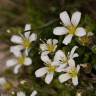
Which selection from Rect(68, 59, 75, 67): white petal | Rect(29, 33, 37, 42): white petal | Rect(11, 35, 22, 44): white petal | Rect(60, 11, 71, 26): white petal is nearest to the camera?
Rect(68, 59, 75, 67): white petal

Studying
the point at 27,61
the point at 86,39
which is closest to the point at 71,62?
the point at 86,39

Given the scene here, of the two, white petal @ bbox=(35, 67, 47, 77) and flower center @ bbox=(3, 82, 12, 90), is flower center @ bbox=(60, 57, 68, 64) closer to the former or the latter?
white petal @ bbox=(35, 67, 47, 77)

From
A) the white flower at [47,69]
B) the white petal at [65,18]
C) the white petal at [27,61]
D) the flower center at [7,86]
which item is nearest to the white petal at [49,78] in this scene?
the white flower at [47,69]

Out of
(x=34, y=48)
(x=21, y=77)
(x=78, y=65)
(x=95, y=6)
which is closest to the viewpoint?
(x=78, y=65)

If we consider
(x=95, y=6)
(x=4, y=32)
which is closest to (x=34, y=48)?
(x=4, y=32)

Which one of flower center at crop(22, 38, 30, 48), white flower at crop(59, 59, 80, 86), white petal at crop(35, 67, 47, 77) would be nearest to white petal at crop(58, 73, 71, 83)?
white flower at crop(59, 59, 80, 86)

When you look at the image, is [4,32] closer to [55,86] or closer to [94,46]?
[55,86]

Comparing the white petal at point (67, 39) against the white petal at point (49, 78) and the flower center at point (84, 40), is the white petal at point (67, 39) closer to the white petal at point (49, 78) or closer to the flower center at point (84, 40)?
the flower center at point (84, 40)
